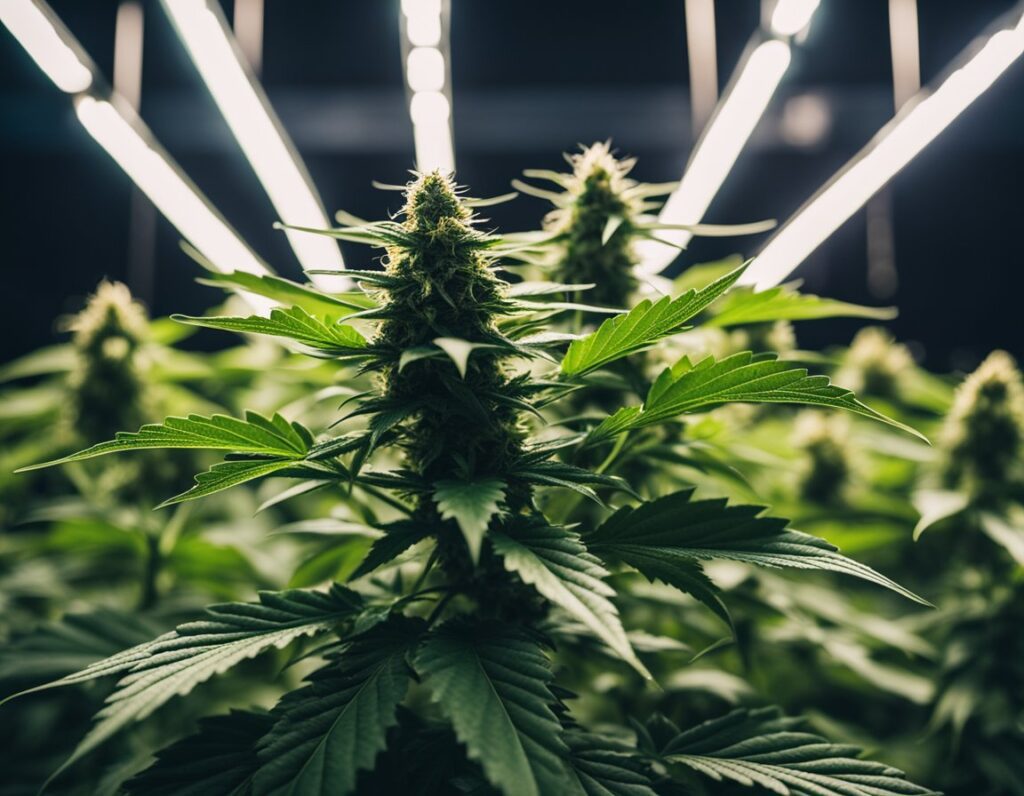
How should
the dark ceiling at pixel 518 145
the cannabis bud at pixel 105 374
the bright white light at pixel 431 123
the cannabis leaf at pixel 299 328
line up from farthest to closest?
the dark ceiling at pixel 518 145 < the bright white light at pixel 431 123 < the cannabis bud at pixel 105 374 < the cannabis leaf at pixel 299 328

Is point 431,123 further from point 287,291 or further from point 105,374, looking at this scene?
point 287,291

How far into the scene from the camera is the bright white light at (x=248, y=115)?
1.45 metres

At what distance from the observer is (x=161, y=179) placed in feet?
5.37

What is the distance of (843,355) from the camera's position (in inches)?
49.6

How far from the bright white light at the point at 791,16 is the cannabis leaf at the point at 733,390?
45.6 inches

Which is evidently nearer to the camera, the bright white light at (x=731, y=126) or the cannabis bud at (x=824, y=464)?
the cannabis bud at (x=824, y=464)

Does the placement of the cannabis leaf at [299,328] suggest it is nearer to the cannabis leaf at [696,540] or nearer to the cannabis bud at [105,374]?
the cannabis leaf at [696,540]

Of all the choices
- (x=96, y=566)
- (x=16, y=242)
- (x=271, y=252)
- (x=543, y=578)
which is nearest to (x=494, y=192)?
(x=271, y=252)

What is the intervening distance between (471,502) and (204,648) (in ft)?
0.72

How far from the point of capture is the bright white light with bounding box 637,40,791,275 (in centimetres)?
155

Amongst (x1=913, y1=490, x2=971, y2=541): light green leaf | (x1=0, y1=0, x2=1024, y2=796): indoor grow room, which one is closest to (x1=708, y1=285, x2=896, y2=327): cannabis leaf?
(x1=0, y1=0, x2=1024, y2=796): indoor grow room

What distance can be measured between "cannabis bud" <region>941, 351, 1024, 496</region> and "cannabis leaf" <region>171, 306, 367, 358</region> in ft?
2.63

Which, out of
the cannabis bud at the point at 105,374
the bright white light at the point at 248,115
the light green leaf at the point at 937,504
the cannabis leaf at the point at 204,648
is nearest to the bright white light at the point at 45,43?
the bright white light at the point at 248,115

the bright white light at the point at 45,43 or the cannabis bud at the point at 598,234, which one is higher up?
the bright white light at the point at 45,43
